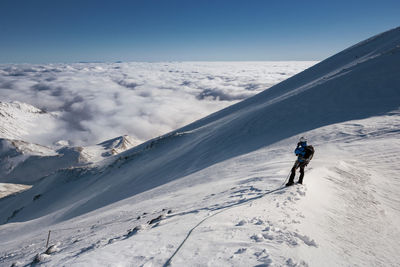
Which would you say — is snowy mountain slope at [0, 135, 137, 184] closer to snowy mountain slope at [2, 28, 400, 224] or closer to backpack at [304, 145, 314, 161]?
snowy mountain slope at [2, 28, 400, 224]

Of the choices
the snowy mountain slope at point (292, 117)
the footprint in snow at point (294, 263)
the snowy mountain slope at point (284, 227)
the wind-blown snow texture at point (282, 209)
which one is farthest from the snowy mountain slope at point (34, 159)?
the footprint in snow at point (294, 263)

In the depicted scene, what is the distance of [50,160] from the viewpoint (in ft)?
367

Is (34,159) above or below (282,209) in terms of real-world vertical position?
below

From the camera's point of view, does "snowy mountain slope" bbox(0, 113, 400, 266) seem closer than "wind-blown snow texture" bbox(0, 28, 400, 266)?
Yes

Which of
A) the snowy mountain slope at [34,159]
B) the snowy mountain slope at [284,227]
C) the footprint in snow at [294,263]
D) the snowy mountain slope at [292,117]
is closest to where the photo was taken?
the footprint in snow at [294,263]

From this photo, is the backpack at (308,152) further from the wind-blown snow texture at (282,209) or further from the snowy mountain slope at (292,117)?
the snowy mountain slope at (292,117)

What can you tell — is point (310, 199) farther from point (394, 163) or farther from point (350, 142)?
point (350, 142)

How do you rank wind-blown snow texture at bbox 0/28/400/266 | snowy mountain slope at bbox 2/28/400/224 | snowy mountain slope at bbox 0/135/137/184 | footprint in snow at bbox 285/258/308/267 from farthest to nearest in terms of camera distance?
snowy mountain slope at bbox 0/135/137/184
snowy mountain slope at bbox 2/28/400/224
wind-blown snow texture at bbox 0/28/400/266
footprint in snow at bbox 285/258/308/267

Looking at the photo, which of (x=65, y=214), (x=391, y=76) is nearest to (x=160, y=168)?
(x=65, y=214)

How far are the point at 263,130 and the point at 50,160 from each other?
120 meters

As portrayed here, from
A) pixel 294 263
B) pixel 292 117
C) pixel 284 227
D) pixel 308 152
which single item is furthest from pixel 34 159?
pixel 294 263

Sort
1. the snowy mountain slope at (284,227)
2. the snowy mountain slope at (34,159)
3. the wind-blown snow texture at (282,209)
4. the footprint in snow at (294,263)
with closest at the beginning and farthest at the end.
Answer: the footprint in snow at (294,263) → the snowy mountain slope at (284,227) → the wind-blown snow texture at (282,209) → the snowy mountain slope at (34,159)

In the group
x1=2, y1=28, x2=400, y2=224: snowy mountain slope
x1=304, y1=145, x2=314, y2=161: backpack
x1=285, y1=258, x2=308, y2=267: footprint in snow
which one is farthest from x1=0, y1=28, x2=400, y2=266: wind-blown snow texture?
x1=304, y1=145, x2=314, y2=161: backpack

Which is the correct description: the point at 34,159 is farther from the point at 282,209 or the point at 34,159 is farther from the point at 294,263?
the point at 294,263
